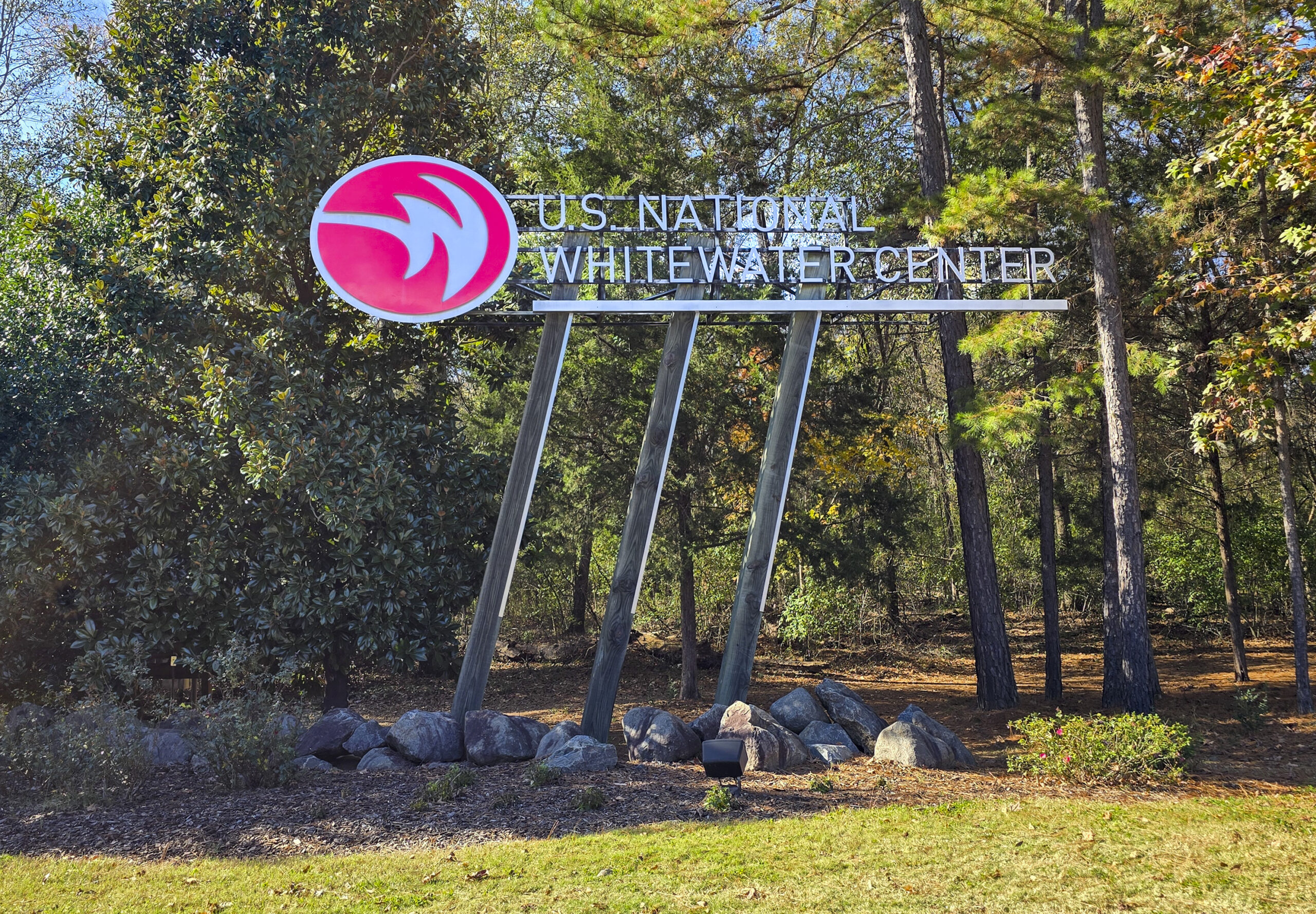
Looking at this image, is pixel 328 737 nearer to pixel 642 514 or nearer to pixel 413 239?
pixel 642 514

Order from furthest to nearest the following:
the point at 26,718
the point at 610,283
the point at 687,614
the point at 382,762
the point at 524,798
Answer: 1. the point at 687,614
2. the point at 610,283
3. the point at 26,718
4. the point at 382,762
5. the point at 524,798

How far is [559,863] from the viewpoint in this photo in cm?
578

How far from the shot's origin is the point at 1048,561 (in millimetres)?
13398

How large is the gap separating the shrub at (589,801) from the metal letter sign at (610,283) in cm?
221

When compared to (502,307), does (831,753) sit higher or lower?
lower

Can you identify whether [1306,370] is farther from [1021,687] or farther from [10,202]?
[10,202]

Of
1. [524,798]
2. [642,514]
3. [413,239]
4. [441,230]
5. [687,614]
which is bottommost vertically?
[524,798]

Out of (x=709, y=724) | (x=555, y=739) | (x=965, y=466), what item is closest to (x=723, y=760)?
(x=709, y=724)

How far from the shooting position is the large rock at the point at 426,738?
8430 millimetres

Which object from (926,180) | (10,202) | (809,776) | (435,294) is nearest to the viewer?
(809,776)

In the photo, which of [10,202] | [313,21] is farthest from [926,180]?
[10,202]

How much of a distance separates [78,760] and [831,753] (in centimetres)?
618

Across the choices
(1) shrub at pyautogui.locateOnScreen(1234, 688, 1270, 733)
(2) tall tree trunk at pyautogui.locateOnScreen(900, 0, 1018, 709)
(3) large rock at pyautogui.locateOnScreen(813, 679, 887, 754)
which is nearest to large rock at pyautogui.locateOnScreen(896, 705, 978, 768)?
(3) large rock at pyautogui.locateOnScreen(813, 679, 887, 754)

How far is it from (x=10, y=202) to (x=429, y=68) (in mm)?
8128
